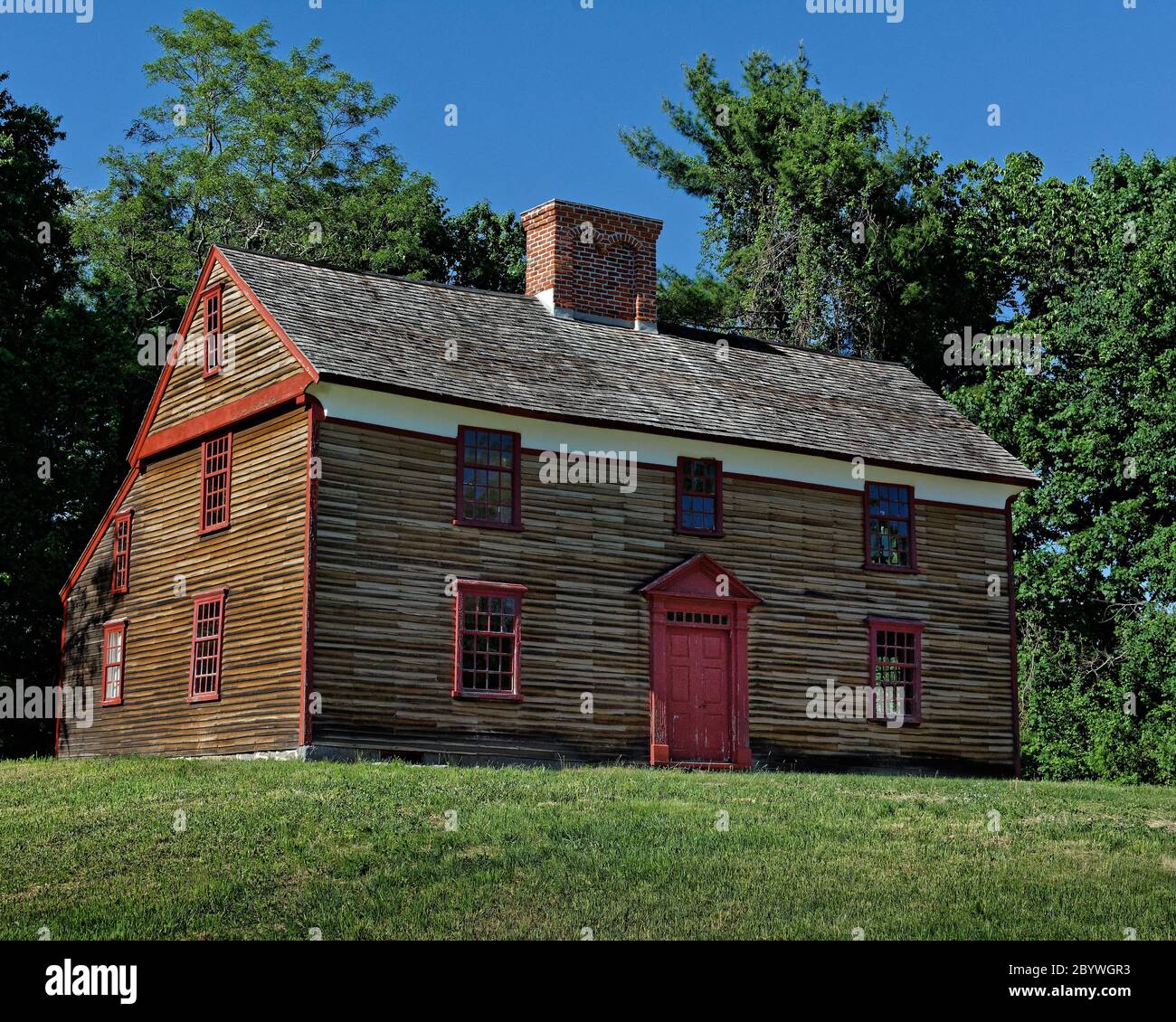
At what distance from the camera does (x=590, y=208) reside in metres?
29.8

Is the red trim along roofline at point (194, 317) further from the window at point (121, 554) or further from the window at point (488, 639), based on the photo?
the window at point (488, 639)

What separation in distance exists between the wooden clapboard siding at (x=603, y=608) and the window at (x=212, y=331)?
4.35 metres

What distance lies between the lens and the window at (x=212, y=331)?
88.1 ft

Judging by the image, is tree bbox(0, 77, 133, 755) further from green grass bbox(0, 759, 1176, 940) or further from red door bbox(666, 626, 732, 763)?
red door bbox(666, 626, 732, 763)

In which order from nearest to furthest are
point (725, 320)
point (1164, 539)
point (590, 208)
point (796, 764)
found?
point (796, 764) < point (590, 208) < point (1164, 539) < point (725, 320)

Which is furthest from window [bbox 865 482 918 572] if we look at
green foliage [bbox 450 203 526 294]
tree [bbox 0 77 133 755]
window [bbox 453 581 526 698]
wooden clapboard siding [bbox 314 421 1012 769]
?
green foliage [bbox 450 203 526 294]

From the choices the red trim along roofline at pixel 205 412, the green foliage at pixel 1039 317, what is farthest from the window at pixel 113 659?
the green foliage at pixel 1039 317

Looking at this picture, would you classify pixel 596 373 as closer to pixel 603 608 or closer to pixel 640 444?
pixel 640 444

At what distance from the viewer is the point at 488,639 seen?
24250 mm

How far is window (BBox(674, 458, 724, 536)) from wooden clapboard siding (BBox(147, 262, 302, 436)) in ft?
21.7

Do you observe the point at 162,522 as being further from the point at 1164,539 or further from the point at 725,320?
the point at 725,320

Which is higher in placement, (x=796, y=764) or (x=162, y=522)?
(x=162, y=522)

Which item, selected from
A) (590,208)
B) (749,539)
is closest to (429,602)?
(749,539)

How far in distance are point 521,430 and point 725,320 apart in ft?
80.2
